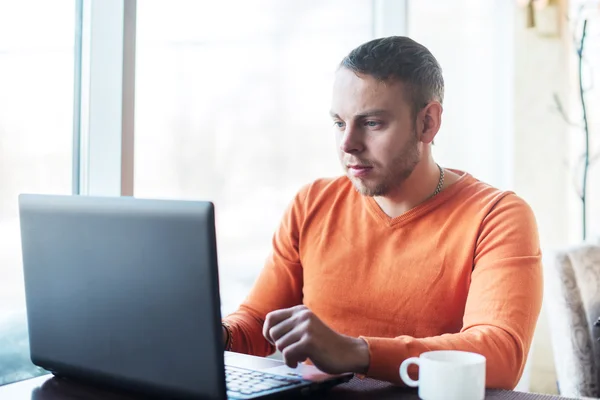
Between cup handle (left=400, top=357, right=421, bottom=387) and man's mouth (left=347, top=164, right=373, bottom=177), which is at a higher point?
man's mouth (left=347, top=164, right=373, bottom=177)

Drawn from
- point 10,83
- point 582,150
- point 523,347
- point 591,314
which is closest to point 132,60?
point 10,83

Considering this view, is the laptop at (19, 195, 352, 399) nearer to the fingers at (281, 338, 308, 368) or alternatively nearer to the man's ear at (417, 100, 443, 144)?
the fingers at (281, 338, 308, 368)

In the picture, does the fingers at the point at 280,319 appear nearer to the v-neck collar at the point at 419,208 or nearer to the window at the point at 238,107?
the v-neck collar at the point at 419,208

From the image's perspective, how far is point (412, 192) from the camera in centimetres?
157

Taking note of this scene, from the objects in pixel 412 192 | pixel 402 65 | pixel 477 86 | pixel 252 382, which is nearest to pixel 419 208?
pixel 412 192

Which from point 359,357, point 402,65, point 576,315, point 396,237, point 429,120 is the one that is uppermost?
point 402,65

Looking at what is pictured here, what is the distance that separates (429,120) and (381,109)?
0.15 meters

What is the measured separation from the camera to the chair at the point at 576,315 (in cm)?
173

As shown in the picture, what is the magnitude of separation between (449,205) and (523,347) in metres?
0.37

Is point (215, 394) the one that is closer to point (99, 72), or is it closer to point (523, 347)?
Result: point (523, 347)

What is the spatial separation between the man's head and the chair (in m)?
0.54

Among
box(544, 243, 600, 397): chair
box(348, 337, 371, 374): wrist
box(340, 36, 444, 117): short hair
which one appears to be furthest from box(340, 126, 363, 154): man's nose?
box(544, 243, 600, 397): chair

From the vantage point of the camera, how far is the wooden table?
1.00 m

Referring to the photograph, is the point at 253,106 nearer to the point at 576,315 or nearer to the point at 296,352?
the point at 576,315
